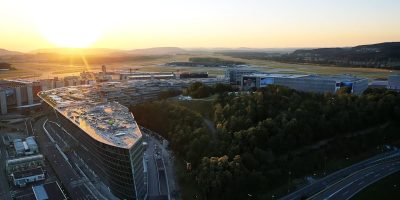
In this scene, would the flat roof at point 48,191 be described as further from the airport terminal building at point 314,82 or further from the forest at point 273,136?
the airport terminal building at point 314,82

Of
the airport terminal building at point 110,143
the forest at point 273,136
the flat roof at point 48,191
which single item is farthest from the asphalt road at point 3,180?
the forest at point 273,136

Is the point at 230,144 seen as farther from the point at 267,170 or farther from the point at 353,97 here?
the point at 353,97

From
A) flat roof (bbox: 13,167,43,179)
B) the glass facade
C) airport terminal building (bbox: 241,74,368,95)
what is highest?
airport terminal building (bbox: 241,74,368,95)

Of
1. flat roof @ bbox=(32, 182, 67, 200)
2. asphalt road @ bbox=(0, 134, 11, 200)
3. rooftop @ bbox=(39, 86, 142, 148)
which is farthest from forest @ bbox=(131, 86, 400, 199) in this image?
asphalt road @ bbox=(0, 134, 11, 200)

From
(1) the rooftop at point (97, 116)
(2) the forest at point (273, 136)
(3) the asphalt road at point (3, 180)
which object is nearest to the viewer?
(2) the forest at point (273, 136)

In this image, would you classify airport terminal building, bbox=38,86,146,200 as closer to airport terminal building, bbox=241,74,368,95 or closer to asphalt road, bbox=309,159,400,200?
asphalt road, bbox=309,159,400,200

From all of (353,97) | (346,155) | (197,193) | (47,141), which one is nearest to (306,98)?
(353,97)
